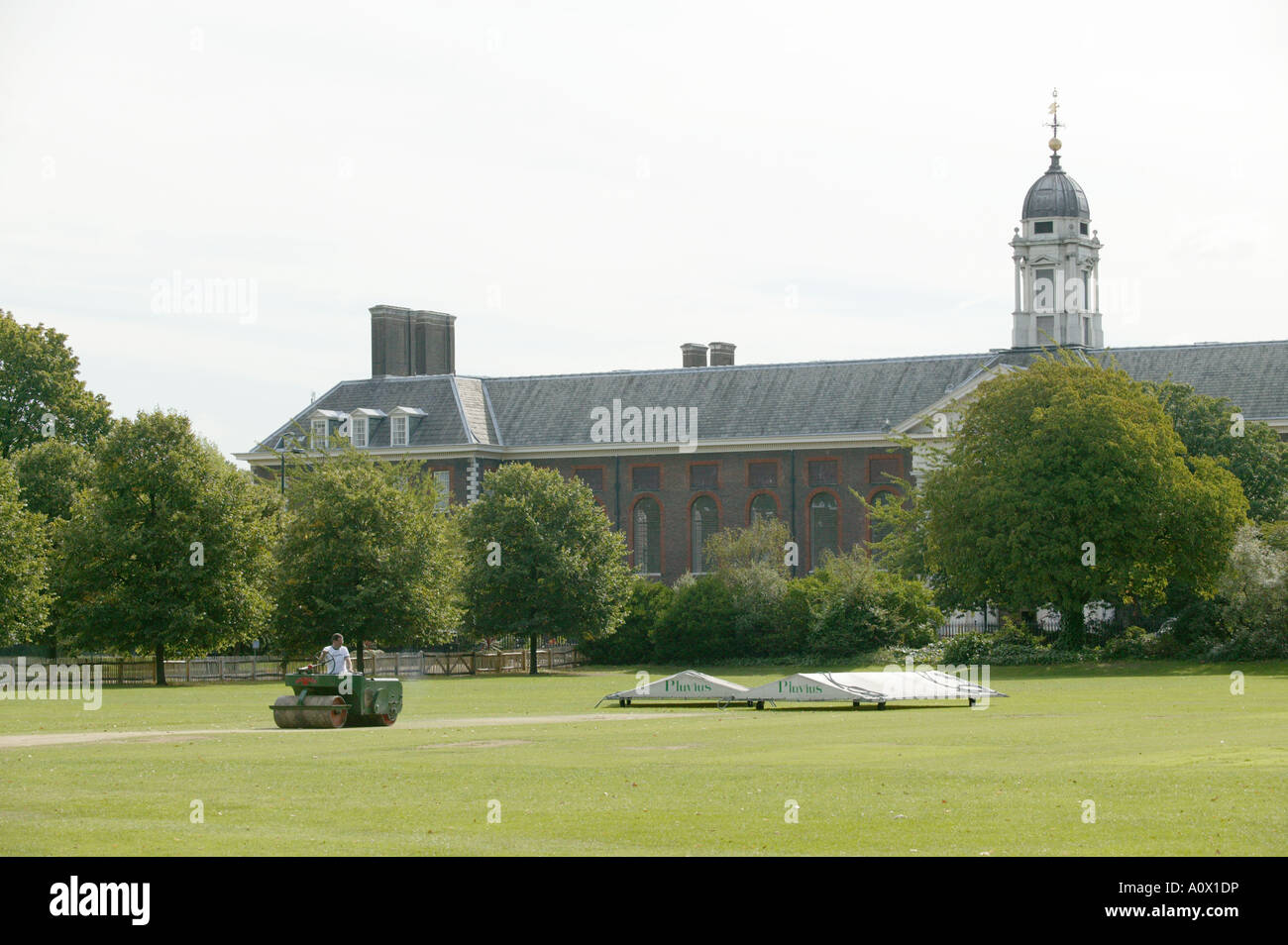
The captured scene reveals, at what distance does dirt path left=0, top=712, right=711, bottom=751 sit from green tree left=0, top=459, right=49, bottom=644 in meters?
24.9

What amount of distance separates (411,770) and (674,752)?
4.42 m

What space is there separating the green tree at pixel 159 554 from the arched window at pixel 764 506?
33378mm

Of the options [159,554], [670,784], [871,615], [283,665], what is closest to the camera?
[670,784]

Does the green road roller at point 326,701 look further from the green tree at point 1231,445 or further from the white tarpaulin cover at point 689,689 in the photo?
the green tree at point 1231,445

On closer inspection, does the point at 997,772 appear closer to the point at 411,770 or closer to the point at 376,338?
the point at 411,770

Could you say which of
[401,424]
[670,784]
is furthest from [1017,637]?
[670,784]

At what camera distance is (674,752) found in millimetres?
25969

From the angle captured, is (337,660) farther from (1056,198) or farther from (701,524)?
(1056,198)

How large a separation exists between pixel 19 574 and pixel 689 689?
83.0 ft

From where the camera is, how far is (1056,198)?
88562 millimetres

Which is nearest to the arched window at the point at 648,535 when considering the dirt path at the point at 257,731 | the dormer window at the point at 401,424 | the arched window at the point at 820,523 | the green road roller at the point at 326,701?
the arched window at the point at 820,523

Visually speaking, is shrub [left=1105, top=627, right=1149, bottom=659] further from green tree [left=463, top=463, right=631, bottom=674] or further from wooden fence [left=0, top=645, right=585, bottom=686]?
wooden fence [left=0, top=645, right=585, bottom=686]
